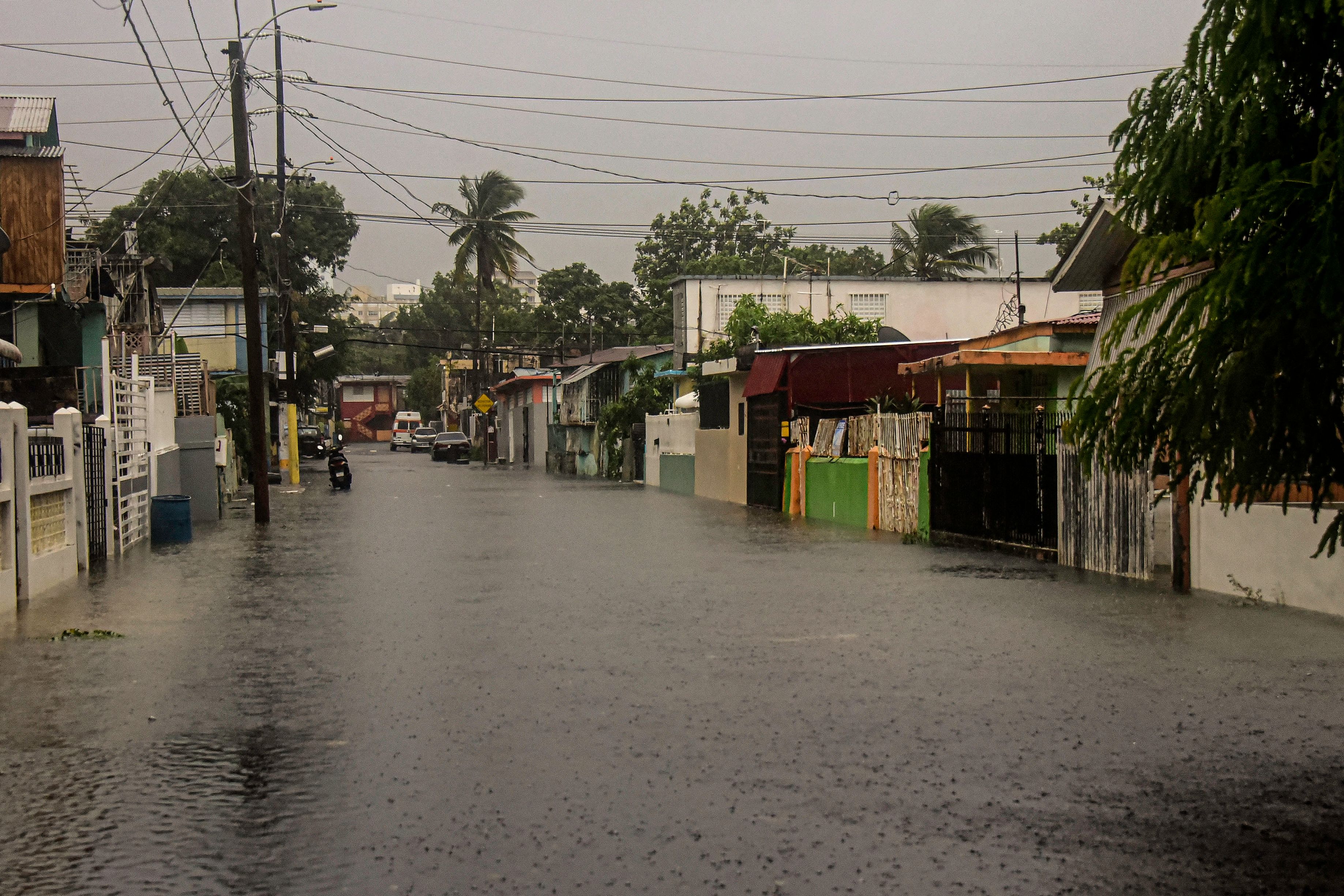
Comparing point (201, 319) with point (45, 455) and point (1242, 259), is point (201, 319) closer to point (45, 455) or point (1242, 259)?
point (45, 455)

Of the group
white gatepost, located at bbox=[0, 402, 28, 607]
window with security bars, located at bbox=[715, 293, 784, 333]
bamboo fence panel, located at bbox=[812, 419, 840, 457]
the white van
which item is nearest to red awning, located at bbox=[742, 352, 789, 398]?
bamboo fence panel, located at bbox=[812, 419, 840, 457]

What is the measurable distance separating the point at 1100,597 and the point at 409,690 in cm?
759

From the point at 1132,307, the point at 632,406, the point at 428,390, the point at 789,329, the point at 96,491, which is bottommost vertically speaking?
the point at 96,491

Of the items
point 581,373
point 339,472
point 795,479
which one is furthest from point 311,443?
point 795,479

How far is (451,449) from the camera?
245ft

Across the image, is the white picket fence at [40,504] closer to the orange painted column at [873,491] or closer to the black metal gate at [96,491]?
the black metal gate at [96,491]

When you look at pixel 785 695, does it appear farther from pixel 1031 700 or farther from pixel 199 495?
pixel 199 495

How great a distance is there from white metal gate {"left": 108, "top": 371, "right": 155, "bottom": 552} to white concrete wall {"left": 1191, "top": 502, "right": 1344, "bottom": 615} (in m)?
14.3

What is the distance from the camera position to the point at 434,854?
568 centimetres

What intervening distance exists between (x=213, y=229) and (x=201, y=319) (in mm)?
10274

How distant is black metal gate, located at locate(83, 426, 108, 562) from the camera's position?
737 inches

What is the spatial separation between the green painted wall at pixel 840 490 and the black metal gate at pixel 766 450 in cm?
223

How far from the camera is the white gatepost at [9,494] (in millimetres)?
13828

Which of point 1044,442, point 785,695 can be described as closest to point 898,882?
point 785,695
